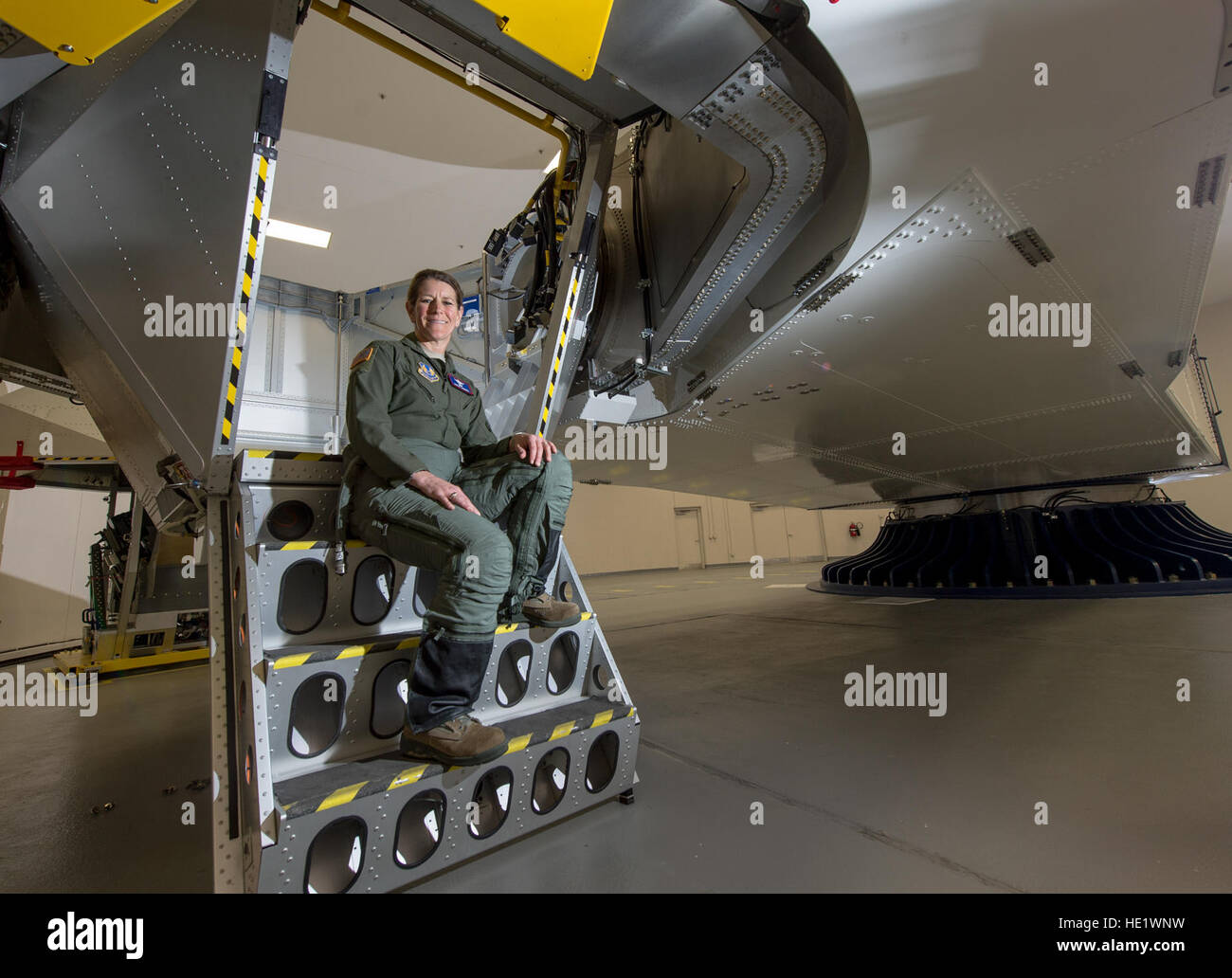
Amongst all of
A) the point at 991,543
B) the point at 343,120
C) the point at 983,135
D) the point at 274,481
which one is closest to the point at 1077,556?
the point at 991,543

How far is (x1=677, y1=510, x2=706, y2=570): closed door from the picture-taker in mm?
17703

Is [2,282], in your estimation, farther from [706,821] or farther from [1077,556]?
[1077,556]

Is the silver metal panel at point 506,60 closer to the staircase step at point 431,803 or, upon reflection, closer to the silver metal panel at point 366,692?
the silver metal panel at point 366,692

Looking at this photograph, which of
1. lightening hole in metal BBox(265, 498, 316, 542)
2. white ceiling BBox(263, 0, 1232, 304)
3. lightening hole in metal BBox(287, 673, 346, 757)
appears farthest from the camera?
lightening hole in metal BBox(265, 498, 316, 542)

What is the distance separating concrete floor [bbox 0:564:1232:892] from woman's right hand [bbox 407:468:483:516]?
3.31 feet

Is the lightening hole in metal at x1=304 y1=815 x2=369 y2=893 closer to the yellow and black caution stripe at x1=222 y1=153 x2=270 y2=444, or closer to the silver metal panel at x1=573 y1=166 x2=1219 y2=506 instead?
the yellow and black caution stripe at x1=222 y1=153 x2=270 y2=444

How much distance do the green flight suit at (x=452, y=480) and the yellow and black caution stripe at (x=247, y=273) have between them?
392mm

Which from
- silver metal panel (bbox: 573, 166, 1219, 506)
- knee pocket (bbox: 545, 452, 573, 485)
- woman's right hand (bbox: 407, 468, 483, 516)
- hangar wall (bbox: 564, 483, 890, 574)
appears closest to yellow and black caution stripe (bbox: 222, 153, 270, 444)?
woman's right hand (bbox: 407, 468, 483, 516)

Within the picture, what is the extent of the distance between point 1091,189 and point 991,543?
658cm

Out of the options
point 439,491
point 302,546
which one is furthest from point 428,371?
point 302,546

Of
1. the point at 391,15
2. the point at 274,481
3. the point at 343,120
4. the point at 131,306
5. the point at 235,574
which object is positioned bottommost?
the point at 235,574

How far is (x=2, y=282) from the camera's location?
11.2ft

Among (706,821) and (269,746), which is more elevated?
(269,746)

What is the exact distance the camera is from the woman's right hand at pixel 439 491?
1.60 meters
